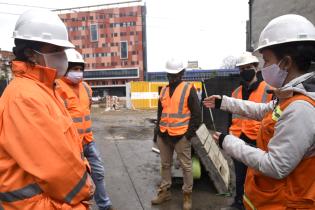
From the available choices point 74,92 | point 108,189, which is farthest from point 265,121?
point 108,189

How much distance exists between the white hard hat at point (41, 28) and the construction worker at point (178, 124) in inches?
109

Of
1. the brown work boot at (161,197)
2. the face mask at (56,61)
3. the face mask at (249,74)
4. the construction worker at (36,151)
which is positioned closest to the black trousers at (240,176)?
the face mask at (249,74)

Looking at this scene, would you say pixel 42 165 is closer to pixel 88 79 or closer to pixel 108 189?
pixel 108 189

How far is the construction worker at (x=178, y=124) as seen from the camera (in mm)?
4582

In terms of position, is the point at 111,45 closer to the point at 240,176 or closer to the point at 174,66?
the point at 174,66

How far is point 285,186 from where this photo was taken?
71.5 inches

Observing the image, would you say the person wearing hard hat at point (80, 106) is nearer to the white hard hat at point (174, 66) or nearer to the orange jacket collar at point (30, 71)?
the white hard hat at point (174, 66)

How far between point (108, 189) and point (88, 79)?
78.0 metres

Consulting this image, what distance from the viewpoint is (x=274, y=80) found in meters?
2.00

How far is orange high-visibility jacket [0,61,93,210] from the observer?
5.30ft

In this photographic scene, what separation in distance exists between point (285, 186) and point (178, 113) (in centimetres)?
284

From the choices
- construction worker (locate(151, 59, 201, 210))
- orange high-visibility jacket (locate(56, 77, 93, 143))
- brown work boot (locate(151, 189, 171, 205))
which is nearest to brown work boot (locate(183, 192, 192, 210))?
construction worker (locate(151, 59, 201, 210))

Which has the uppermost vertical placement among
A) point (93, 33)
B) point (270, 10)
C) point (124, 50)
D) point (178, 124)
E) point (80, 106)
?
point (93, 33)

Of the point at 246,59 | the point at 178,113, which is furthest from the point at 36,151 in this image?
the point at 246,59
